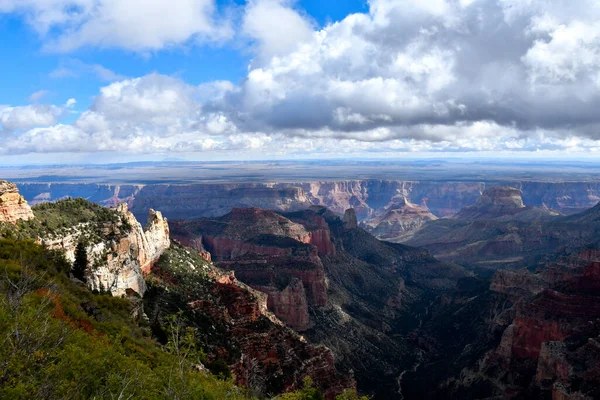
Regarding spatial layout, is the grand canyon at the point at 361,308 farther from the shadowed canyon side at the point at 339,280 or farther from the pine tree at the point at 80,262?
the pine tree at the point at 80,262

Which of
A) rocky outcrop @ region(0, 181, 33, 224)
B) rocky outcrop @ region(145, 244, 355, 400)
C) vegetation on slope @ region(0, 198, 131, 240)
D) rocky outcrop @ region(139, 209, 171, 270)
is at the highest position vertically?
rocky outcrop @ region(0, 181, 33, 224)

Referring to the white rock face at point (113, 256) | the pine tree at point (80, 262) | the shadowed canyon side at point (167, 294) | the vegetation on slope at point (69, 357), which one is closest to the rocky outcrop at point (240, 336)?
the shadowed canyon side at point (167, 294)

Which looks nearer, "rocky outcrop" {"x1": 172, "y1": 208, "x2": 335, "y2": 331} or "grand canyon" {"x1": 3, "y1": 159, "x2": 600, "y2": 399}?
"grand canyon" {"x1": 3, "y1": 159, "x2": 600, "y2": 399}

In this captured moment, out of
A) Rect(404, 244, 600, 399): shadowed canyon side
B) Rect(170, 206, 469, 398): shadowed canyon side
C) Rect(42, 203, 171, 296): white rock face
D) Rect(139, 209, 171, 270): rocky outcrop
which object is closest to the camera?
Rect(42, 203, 171, 296): white rock face

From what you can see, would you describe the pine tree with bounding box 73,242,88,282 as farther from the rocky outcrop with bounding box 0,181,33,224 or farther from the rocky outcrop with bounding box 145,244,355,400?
the rocky outcrop with bounding box 145,244,355,400

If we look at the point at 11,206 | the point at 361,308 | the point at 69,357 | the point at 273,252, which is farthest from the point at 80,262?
the point at 273,252

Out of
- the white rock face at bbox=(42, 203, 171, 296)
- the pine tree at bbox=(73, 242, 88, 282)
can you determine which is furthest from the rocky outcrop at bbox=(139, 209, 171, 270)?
the pine tree at bbox=(73, 242, 88, 282)

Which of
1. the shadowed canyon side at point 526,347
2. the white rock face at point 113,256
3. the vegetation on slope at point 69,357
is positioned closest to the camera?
the vegetation on slope at point 69,357
